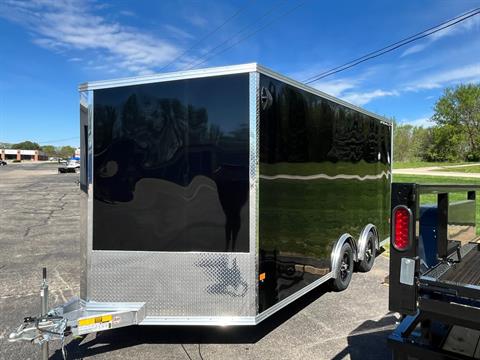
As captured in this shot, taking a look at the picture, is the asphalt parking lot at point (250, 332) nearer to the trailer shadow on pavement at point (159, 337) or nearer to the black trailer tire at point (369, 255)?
the trailer shadow on pavement at point (159, 337)

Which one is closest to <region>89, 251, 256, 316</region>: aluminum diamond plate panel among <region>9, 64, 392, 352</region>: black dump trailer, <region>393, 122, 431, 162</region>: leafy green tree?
<region>9, 64, 392, 352</region>: black dump trailer

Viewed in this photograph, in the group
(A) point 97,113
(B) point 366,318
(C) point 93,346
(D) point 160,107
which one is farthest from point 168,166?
(B) point 366,318

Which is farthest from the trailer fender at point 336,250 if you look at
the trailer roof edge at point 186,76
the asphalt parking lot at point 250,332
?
the trailer roof edge at point 186,76

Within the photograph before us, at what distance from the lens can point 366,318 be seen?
4672mm

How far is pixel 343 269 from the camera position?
18.0 feet

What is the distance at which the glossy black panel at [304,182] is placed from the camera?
3.71 m

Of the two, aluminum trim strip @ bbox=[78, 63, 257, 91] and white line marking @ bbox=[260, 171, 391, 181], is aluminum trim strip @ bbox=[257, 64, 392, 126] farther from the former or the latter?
white line marking @ bbox=[260, 171, 391, 181]

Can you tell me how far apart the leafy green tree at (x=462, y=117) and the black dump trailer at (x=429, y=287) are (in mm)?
68954

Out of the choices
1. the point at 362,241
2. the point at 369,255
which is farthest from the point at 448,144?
the point at 362,241

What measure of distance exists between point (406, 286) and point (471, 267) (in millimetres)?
1048


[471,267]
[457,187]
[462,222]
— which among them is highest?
[457,187]

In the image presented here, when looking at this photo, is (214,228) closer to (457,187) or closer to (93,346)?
(93,346)

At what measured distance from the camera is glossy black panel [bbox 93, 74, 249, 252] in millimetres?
3541

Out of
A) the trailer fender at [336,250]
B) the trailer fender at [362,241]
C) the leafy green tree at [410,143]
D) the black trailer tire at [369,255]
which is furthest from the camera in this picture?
the leafy green tree at [410,143]
